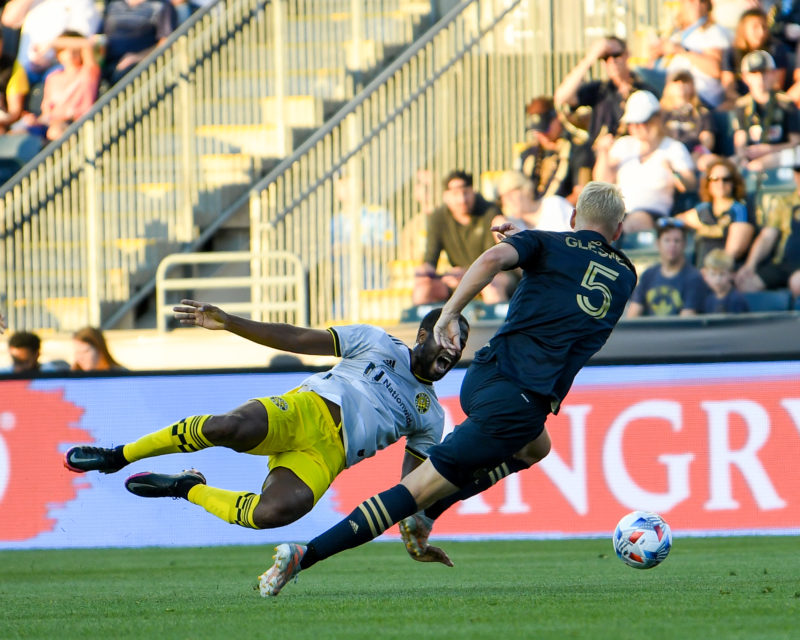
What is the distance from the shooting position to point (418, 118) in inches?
557

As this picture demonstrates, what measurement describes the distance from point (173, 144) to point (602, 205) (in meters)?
10.1

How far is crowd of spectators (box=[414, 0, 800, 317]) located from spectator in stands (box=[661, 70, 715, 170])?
0.5 inches

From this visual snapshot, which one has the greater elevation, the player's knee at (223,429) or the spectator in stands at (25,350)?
the player's knee at (223,429)

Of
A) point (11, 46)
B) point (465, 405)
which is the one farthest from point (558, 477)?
point (11, 46)

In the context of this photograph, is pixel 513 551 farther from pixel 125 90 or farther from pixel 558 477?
pixel 125 90

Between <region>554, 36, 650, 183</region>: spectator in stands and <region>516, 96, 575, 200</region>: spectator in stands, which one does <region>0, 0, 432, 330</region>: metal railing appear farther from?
<region>554, 36, 650, 183</region>: spectator in stands

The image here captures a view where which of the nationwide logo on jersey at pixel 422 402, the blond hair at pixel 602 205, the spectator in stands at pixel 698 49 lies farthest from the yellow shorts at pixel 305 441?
the spectator in stands at pixel 698 49

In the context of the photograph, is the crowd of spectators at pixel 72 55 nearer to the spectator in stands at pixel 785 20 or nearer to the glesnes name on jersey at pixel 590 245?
the spectator in stands at pixel 785 20

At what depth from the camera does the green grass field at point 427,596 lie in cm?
504

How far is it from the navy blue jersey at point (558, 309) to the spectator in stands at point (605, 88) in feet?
25.0

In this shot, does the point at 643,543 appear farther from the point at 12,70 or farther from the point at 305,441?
the point at 12,70

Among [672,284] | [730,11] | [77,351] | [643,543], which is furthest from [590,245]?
[730,11]

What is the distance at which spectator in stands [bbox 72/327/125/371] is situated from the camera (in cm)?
1316

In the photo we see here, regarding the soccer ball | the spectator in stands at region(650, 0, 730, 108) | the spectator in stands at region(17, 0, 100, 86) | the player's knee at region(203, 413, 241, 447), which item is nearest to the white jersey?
the player's knee at region(203, 413, 241, 447)
